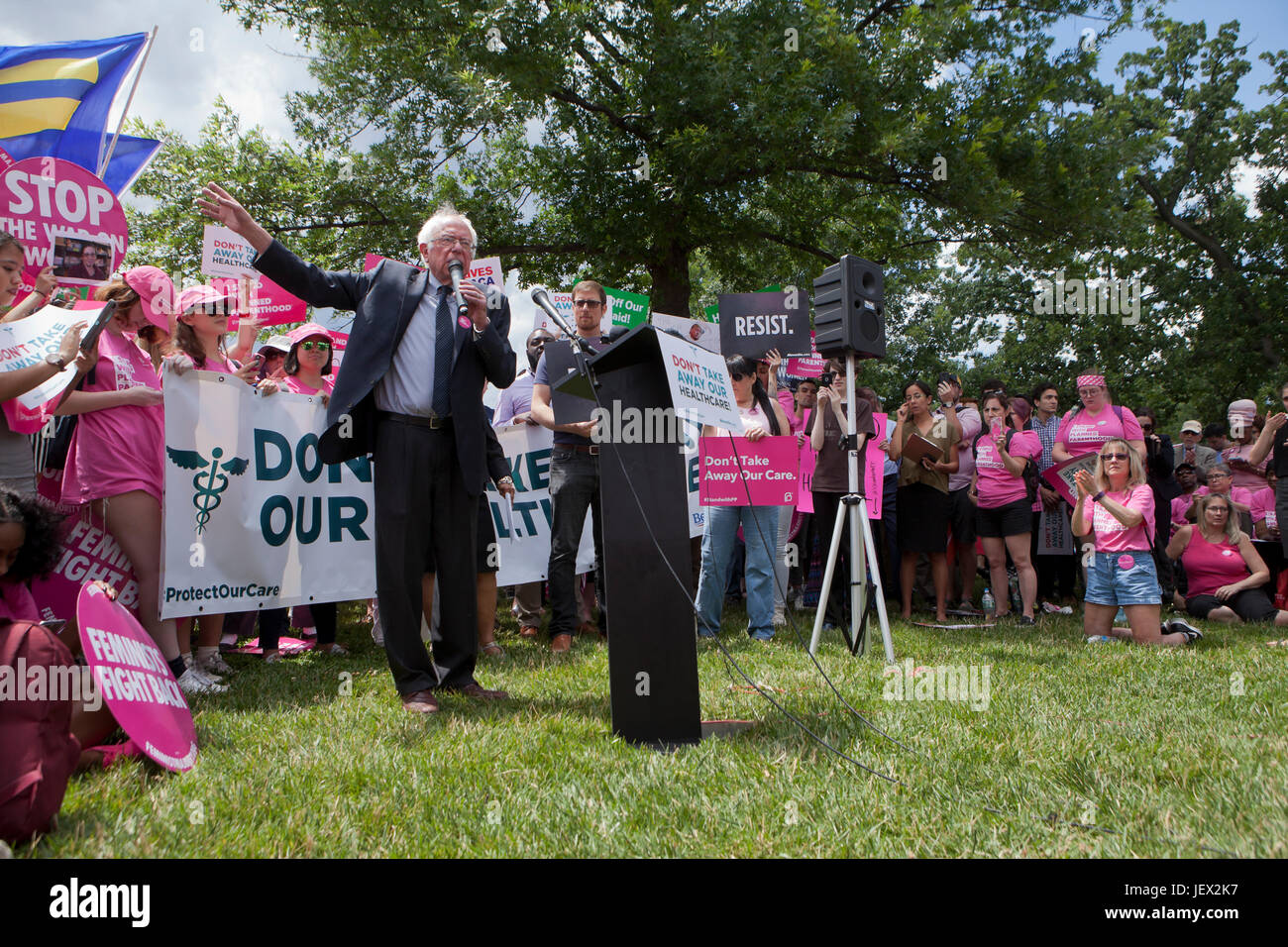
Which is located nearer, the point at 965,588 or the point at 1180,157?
the point at 965,588

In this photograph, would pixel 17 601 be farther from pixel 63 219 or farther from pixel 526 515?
pixel 526 515

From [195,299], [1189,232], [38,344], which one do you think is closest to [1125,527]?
[195,299]

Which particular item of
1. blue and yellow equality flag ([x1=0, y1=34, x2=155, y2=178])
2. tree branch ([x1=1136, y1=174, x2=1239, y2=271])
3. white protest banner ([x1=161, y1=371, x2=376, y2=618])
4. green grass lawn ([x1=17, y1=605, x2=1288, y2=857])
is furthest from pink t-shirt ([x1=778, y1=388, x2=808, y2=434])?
tree branch ([x1=1136, y1=174, x2=1239, y2=271])

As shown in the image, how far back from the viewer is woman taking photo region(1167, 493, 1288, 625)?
791 centimetres

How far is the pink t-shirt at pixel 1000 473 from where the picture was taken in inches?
328

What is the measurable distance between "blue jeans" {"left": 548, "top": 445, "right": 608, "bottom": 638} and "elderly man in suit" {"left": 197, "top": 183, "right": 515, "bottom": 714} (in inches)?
75.2

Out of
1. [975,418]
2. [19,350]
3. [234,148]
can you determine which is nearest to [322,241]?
[234,148]

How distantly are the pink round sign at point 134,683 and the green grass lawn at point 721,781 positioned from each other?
0.11 m

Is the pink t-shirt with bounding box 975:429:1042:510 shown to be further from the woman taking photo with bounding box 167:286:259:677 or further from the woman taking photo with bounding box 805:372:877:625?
the woman taking photo with bounding box 167:286:259:677

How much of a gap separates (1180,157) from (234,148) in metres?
24.0

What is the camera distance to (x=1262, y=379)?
2258 centimetres

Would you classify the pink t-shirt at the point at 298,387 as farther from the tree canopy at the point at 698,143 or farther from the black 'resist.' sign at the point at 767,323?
the tree canopy at the point at 698,143

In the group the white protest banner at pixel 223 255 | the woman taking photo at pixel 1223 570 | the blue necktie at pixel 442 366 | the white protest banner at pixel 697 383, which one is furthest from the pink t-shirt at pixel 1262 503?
the white protest banner at pixel 223 255
